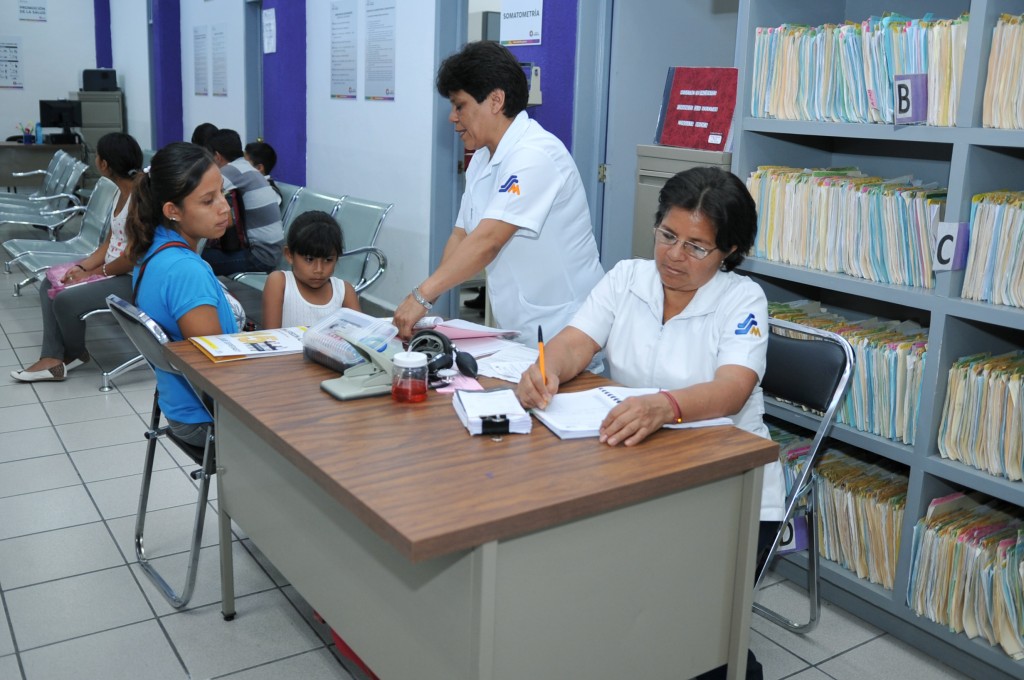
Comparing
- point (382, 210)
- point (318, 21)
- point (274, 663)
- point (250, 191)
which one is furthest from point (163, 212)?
point (318, 21)

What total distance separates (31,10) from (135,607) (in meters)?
11.2

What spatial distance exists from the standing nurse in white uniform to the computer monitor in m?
9.34

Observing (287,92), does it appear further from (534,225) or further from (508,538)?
(508,538)

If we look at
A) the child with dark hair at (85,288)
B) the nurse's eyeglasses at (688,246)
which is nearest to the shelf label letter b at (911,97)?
the nurse's eyeglasses at (688,246)

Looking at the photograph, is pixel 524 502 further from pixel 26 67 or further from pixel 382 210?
pixel 26 67

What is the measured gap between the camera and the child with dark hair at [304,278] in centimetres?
330

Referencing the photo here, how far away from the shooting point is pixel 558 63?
4.14 metres

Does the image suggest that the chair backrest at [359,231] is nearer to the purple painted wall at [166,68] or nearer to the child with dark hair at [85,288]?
the child with dark hair at [85,288]

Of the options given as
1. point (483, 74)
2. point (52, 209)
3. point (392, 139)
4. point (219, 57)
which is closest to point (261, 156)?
point (392, 139)

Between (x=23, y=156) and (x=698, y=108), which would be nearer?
(x=698, y=108)

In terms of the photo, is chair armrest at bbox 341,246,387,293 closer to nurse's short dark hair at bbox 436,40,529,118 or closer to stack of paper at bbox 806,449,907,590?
nurse's short dark hair at bbox 436,40,529,118

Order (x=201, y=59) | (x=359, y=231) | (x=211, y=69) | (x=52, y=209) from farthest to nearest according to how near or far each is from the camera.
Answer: (x=201, y=59) → (x=211, y=69) → (x=52, y=209) → (x=359, y=231)

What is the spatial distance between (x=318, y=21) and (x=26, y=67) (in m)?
7.21

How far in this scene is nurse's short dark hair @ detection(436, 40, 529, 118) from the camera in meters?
2.66
